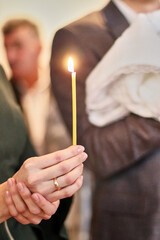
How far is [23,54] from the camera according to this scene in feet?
2.63

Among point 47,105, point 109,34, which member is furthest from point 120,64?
point 47,105

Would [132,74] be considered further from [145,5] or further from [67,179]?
[67,179]

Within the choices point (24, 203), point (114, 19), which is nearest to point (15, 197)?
point (24, 203)

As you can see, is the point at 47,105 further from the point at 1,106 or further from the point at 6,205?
the point at 6,205

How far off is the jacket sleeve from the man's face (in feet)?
0.14

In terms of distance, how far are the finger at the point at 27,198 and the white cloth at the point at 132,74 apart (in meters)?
0.30

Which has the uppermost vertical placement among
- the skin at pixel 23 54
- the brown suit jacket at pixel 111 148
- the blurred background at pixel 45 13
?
the blurred background at pixel 45 13

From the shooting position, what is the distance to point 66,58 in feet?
2.56

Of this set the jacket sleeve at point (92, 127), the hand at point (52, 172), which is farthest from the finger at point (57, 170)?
the jacket sleeve at point (92, 127)

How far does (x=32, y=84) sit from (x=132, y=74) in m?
0.23

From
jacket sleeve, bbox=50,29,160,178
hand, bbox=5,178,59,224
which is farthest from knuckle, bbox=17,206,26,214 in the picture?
jacket sleeve, bbox=50,29,160,178

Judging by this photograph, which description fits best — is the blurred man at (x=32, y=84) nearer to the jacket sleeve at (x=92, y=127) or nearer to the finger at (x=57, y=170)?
the jacket sleeve at (x=92, y=127)

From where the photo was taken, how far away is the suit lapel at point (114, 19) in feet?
2.45

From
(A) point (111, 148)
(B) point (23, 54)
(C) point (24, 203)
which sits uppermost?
(B) point (23, 54)
